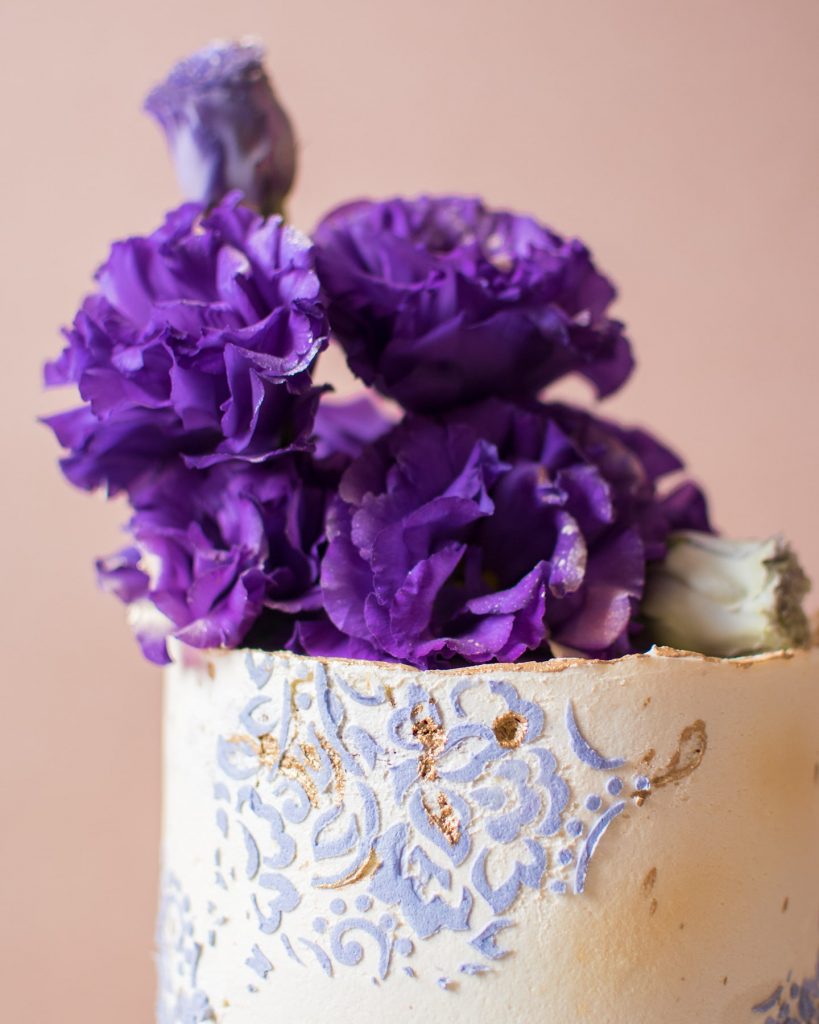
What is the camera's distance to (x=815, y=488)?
1020mm

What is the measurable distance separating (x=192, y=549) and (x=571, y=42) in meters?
0.69

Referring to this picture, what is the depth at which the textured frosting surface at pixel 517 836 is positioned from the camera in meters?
0.39

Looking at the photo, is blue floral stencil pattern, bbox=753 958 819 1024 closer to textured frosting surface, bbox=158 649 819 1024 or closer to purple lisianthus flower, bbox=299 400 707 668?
textured frosting surface, bbox=158 649 819 1024

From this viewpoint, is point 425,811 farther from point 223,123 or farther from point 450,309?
point 223,123

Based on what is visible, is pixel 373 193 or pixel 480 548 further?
pixel 373 193

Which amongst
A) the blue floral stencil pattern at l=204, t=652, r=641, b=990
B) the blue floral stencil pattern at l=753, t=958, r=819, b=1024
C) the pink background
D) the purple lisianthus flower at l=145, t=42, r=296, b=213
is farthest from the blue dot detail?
the pink background

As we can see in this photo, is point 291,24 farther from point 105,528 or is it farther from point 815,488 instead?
point 815,488

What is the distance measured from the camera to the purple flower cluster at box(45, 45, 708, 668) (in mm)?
412

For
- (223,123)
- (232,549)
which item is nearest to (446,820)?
(232,549)

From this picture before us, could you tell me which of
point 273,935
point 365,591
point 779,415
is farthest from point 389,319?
point 779,415

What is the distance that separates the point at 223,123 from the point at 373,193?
0.50 metres

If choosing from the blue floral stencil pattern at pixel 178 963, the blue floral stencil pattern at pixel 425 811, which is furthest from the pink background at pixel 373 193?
the blue floral stencil pattern at pixel 425 811

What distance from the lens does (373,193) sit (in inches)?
38.0

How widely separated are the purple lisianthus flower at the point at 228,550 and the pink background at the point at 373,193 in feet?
1.52
